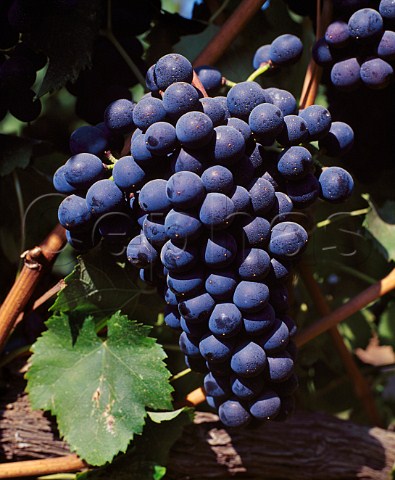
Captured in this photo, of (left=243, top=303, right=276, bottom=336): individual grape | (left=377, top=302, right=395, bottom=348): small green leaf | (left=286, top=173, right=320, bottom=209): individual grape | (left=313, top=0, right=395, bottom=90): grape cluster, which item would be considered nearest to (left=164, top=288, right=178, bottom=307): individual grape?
(left=243, top=303, right=276, bottom=336): individual grape

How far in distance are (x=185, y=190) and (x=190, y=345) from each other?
239mm

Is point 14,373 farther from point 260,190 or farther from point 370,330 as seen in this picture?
point 370,330

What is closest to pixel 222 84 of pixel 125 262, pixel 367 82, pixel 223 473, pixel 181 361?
pixel 367 82

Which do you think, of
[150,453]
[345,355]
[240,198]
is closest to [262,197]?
[240,198]

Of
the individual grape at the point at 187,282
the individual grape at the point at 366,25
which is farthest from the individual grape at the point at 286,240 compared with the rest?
the individual grape at the point at 366,25

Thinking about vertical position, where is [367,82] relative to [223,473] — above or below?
above

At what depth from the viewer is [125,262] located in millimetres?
1100

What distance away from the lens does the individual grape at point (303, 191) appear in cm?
92

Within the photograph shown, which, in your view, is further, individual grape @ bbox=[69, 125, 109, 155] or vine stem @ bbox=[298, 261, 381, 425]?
vine stem @ bbox=[298, 261, 381, 425]

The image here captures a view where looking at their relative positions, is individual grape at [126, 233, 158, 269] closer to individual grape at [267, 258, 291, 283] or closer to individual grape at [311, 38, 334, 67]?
individual grape at [267, 258, 291, 283]

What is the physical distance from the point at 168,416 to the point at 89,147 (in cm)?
43

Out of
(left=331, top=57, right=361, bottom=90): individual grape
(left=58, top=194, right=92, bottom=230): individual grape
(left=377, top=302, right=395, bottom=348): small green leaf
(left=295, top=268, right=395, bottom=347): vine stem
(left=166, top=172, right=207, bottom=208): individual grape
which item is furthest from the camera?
(left=377, top=302, right=395, bottom=348): small green leaf

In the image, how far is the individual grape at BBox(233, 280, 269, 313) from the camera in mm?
864

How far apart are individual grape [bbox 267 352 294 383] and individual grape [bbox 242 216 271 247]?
161 millimetres
